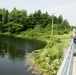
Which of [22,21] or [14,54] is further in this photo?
[22,21]

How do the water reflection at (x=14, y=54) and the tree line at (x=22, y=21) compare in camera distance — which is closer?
the water reflection at (x=14, y=54)

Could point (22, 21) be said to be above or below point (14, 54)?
above

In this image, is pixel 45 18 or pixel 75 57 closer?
pixel 75 57

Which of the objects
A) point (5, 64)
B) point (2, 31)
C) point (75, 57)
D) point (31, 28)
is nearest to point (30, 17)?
point (31, 28)

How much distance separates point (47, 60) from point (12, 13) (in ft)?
204

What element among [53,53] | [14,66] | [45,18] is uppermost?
[45,18]

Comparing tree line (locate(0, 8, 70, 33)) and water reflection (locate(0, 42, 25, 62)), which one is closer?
water reflection (locate(0, 42, 25, 62))

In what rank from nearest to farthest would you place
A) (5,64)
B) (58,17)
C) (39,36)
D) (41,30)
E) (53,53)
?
(53,53)
(5,64)
(39,36)
(41,30)
(58,17)

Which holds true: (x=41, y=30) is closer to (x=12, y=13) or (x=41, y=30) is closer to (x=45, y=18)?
(x=45, y=18)

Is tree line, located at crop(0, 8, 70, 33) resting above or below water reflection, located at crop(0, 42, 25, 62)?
above

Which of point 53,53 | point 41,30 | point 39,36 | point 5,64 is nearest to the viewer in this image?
point 53,53

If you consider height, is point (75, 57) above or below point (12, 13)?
below

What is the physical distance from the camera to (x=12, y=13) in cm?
8325

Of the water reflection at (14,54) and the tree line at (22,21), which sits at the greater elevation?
the tree line at (22,21)
